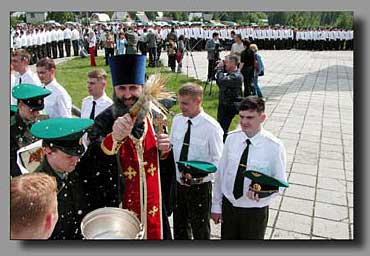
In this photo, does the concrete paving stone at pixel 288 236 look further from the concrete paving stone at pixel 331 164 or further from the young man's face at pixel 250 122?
the young man's face at pixel 250 122

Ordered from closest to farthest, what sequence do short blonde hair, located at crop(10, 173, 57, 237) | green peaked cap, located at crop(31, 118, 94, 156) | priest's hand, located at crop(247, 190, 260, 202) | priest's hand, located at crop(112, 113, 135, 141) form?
short blonde hair, located at crop(10, 173, 57, 237), priest's hand, located at crop(112, 113, 135, 141), green peaked cap, located at crop(31, 118, 94, 156), priest's hand, located at crop(247, 190, 260, 202)

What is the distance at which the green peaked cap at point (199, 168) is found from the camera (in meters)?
3.19

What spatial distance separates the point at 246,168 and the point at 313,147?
0.66 metres

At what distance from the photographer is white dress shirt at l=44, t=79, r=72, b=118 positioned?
11.1ft

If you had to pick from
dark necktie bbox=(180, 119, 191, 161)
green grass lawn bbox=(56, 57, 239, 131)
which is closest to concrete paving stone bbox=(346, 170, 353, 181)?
green grass lawn bbox=(56, 57, 239, 131)

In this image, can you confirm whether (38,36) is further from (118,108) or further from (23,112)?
(118,108)

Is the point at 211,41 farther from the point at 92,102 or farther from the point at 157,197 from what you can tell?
the point at 157,197

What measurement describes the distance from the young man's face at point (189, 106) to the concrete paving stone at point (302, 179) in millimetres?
838

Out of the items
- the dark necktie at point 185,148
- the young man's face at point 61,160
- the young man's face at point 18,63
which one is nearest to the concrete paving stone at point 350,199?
the dark necktie at point 185,148

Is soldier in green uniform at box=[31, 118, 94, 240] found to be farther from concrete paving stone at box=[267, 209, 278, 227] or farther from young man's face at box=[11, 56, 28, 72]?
concrete paving stone at box=[267, 209, 278, 227]

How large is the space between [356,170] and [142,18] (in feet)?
6.13

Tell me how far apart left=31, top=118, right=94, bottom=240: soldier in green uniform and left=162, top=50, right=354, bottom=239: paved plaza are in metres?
1.03

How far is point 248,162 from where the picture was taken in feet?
10.4

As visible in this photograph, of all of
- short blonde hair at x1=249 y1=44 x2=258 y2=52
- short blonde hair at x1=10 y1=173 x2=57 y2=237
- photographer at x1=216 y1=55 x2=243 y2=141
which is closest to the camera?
short blonde hair at x1=10 y1=173 x2=57 y2=237
